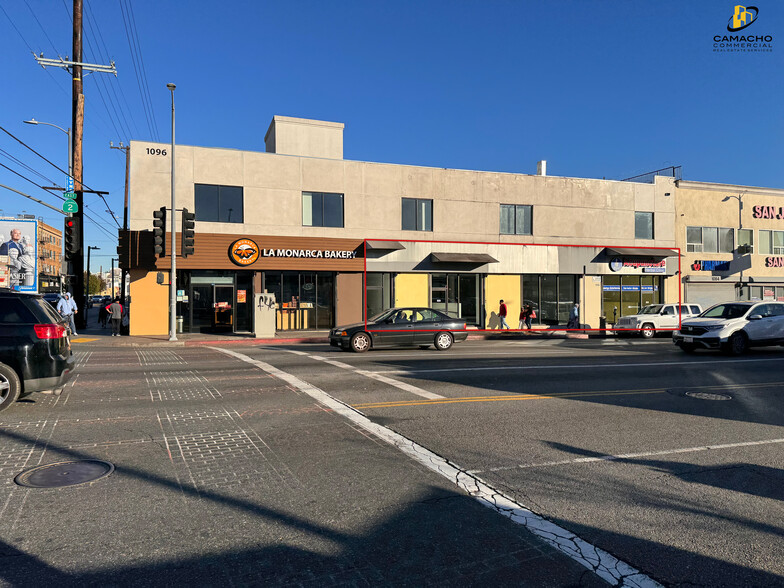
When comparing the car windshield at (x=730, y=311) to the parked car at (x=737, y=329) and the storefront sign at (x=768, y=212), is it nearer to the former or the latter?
the parked car at (x=737, y=329)

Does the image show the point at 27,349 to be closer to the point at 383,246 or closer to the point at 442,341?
the point at 442,341

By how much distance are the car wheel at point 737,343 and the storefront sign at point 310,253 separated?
1568cm

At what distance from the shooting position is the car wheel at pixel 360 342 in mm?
16828

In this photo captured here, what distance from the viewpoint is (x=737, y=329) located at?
16.1 metres

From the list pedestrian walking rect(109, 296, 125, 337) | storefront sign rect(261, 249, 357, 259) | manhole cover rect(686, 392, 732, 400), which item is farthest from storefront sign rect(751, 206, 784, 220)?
pedestrian walking rect(109, 296, 125, 337)

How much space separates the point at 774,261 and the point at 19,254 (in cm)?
4567

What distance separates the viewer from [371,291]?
2608 centimetres

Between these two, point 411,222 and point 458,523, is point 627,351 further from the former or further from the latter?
point 458,523

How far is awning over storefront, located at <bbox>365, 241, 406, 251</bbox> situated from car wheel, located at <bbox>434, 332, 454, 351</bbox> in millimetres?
7928

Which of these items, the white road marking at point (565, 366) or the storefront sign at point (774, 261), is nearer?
the white road marking at point (565, 366)

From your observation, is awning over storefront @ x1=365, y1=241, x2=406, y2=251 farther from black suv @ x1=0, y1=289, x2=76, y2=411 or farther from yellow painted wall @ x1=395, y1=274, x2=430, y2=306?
black suv @ x1=0, y1=289, x2=76, y2=411

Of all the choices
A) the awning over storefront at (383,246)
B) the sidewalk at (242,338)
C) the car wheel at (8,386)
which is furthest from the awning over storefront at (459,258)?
the car wheel at (8,386)

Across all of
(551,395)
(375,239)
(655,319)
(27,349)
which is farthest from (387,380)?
(655,319)

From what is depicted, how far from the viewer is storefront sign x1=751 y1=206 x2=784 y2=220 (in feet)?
110
